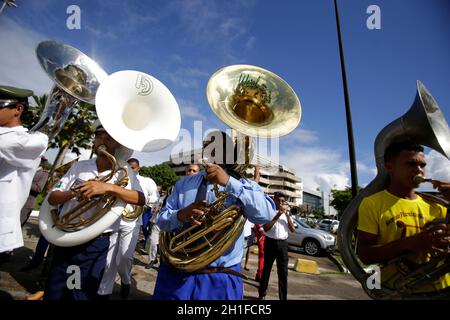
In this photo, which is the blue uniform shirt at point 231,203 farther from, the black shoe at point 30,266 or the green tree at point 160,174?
the green tree at point 160,174

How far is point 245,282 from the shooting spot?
18.7ft

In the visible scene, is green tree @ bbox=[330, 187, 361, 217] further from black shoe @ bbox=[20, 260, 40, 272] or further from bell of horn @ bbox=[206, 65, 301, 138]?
bell of horn @ bbox=[206, 65, 301, 138]

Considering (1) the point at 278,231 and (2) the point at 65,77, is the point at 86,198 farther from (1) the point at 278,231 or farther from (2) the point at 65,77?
(1) the point at 278,231

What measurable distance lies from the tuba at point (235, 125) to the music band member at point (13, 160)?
117 cm

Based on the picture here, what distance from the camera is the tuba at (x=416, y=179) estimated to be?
66.5 inches

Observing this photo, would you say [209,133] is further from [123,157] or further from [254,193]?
[123,157]

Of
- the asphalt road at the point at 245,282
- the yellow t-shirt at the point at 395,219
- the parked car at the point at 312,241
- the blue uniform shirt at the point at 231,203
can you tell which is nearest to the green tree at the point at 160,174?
the parked car at the point at 312,241

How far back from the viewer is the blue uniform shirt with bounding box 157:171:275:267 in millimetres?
1928

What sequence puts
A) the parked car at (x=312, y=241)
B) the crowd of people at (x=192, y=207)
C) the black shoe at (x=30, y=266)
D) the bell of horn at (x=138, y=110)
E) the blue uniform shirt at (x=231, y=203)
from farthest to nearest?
the parked car at (x=312, y=241)
the black shoe at (x=30, y=266)
the bell of horn at (x=138, y=110)
the blue uniform shirt at (x=231, y=203)
the crowd of people at (x=192, y=207)

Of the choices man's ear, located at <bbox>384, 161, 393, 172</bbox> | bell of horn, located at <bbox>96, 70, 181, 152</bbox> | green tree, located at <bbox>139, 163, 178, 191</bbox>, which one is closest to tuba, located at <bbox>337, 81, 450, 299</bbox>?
man's ear, located at <bbox>384, 161, 393, 172</bbox>

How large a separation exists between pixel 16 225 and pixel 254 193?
1.91 meters

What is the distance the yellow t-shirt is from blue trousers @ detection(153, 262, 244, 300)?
1022mm
